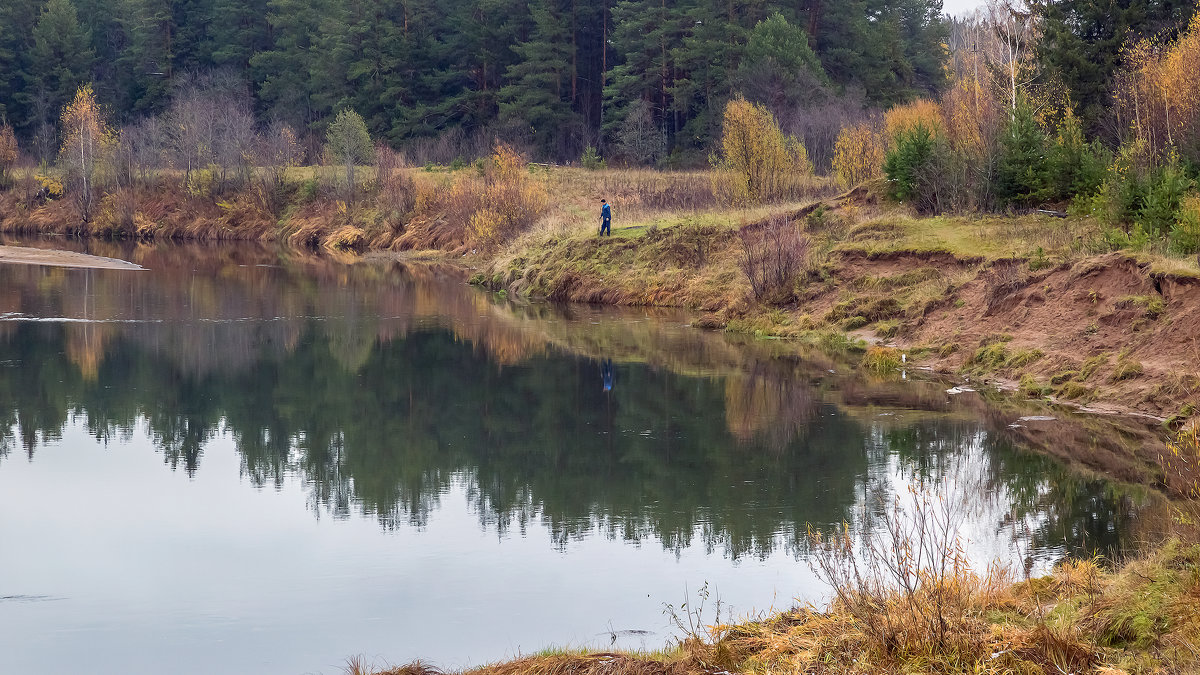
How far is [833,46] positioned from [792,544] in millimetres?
63203

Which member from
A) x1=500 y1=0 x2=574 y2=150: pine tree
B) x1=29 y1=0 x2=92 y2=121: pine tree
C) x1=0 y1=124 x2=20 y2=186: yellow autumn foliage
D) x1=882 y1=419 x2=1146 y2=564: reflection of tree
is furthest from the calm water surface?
x1=29 y1=0 x2=92 y2=121: pine tree

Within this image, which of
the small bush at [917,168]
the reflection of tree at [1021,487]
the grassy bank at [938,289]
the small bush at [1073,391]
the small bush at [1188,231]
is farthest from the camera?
the small bush at [917,168]

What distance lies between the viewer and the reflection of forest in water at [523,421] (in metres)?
14.0

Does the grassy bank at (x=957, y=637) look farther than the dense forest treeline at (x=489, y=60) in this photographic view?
No

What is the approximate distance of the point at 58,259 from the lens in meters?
51.4

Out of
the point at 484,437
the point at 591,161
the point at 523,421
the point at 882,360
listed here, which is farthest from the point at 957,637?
the point at 591,161

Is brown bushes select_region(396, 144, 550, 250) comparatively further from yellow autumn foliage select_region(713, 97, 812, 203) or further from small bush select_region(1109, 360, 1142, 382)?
small bush select_region(1109, 360, 1142, 382)

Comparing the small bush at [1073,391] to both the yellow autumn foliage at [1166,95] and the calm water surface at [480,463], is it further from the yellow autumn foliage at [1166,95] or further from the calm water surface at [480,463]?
the yellow autumn foliage at [1166,95]

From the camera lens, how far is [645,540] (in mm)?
12680

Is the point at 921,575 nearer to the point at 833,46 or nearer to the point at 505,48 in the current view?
the point at 833,46

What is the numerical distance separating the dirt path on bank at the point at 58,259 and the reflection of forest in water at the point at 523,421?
15.9 metres

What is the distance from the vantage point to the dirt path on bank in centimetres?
4903

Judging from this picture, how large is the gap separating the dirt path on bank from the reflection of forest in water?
15943mm

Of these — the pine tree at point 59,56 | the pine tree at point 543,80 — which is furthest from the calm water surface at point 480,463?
the pine tree at point 59,56
